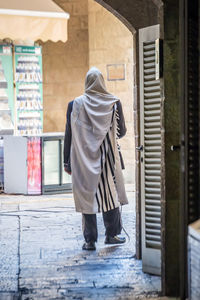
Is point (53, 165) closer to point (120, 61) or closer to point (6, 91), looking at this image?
point (6, 91)

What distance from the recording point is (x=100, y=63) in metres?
11.6

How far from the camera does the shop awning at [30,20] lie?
9.59m

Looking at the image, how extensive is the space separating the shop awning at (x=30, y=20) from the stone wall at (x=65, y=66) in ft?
6.23

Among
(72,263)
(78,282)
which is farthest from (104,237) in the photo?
(78,282)

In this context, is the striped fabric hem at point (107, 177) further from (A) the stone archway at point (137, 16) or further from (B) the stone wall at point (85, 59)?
(B) the stone wall at point (85, 59)

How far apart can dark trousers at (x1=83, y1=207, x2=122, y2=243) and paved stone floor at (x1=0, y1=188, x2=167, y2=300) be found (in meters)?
0.15

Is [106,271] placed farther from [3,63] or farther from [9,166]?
[3,63]

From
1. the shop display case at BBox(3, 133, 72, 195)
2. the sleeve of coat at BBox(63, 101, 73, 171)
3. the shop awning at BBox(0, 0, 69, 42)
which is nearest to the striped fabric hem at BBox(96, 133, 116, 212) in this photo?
the sleeve of coat at BBox(63, 101, 73, 171)

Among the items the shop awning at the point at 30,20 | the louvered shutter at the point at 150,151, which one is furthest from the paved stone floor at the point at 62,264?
the shop awning at the point at 30,20

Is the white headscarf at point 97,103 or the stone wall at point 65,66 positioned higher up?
the stone wall at point 65,66

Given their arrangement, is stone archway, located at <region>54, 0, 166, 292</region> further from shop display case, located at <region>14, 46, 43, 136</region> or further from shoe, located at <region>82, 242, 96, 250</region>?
shop display case, located at <region>14, 46, 43, 136</region>

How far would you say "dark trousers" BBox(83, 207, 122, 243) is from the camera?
6.21 meters

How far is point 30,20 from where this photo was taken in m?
9.75

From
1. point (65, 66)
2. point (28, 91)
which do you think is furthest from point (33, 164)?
point (65, 66)
